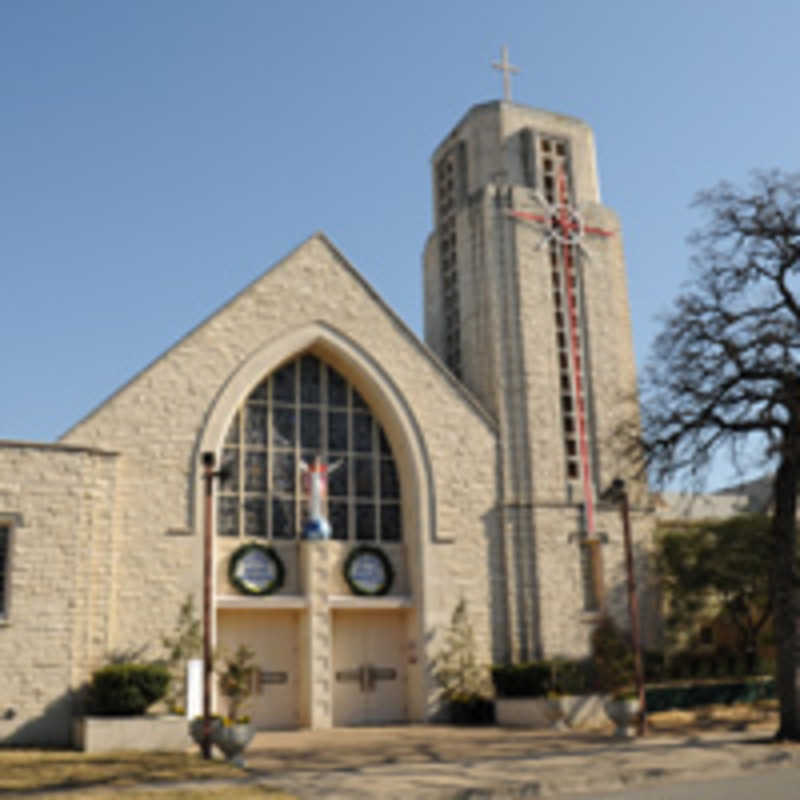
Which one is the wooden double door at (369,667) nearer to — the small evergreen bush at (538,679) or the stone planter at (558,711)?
the small evergreen bush at (538,679)

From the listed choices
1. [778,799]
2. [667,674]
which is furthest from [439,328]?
[778,799]

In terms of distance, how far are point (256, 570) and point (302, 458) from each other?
9.90 feet

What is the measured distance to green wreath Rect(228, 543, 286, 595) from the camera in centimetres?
2164

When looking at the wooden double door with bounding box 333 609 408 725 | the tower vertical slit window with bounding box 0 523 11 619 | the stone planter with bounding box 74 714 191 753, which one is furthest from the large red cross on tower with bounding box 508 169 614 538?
the tower vertical slit window with bounding box 0 523 11 619

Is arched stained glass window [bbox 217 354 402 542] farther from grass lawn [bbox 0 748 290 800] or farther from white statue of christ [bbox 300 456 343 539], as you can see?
grass lawn [bbox 0 748 290 800]

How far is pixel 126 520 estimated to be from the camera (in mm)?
20375

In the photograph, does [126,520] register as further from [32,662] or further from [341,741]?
[341,741]

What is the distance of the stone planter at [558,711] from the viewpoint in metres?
20.7

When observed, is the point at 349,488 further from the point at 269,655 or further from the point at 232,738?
the point at 232,738

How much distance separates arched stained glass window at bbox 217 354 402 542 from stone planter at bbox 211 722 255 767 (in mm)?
7075

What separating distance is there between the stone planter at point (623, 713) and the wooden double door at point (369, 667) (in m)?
6.00

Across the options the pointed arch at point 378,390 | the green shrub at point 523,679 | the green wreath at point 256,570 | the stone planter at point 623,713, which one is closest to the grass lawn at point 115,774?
the green wreath at point 256,570

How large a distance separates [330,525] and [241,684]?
5.13 m

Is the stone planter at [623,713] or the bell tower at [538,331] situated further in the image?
the bell tower at [538,331]
